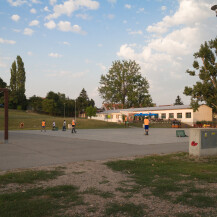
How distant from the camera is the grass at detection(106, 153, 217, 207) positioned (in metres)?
4.83

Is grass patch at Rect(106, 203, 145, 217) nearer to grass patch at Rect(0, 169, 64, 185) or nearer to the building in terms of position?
grass patch at Rect(0, 169, 64, 185)

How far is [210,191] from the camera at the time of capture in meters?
5.27

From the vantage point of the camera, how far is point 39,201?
4.56 metres

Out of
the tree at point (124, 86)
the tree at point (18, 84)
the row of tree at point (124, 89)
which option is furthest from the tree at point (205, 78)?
the tree at point (18, 84)

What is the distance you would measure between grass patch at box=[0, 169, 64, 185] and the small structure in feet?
19.1

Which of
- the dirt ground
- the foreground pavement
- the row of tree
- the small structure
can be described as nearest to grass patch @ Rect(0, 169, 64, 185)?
the dirt ground

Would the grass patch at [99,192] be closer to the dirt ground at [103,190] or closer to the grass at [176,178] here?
the dirt ground at [103,190]

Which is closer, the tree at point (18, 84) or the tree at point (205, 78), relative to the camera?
the tree at point (205, 78)

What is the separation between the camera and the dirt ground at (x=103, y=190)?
4148 mm

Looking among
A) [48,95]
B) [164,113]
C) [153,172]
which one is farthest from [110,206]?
[48,95]

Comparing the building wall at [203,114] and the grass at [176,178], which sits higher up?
the building wall at [203,114]

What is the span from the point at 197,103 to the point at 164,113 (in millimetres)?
12326

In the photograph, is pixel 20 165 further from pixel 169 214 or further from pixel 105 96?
pixel 105 96

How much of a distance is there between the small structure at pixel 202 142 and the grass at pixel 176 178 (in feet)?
2.24
